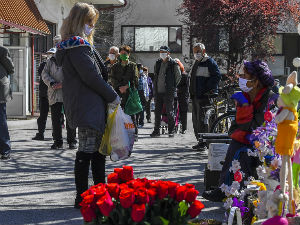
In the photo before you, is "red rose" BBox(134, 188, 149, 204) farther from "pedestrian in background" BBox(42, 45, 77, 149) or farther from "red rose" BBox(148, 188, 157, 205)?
"pedestrian in background" BBox(42, 45, 77, 149)

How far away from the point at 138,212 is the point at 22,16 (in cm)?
1656

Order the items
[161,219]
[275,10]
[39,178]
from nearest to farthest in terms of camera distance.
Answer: [161,219]
[39,178]
[275,10]

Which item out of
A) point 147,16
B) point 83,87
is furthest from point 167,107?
point 147,16

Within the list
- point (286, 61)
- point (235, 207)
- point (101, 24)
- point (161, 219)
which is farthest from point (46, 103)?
point (286, 61)

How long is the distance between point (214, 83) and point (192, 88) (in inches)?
16.5

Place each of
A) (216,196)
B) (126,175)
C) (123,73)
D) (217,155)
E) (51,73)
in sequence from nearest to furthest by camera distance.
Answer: (126,175) → (216,196) → (217,155) → (51,73) → (123,73)

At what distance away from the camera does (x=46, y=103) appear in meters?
13.7

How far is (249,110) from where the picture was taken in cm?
632

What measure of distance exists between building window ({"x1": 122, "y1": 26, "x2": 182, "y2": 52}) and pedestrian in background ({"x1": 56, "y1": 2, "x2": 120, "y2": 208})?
33.3m

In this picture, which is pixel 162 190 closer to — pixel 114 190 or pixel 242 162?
pixel 114 190

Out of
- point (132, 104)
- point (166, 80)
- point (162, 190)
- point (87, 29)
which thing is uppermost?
point (87, 29)

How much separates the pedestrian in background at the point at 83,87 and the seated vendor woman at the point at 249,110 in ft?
3.66

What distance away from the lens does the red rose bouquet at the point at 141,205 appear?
3.50 meters

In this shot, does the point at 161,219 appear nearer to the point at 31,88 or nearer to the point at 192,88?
the point at 192,88
